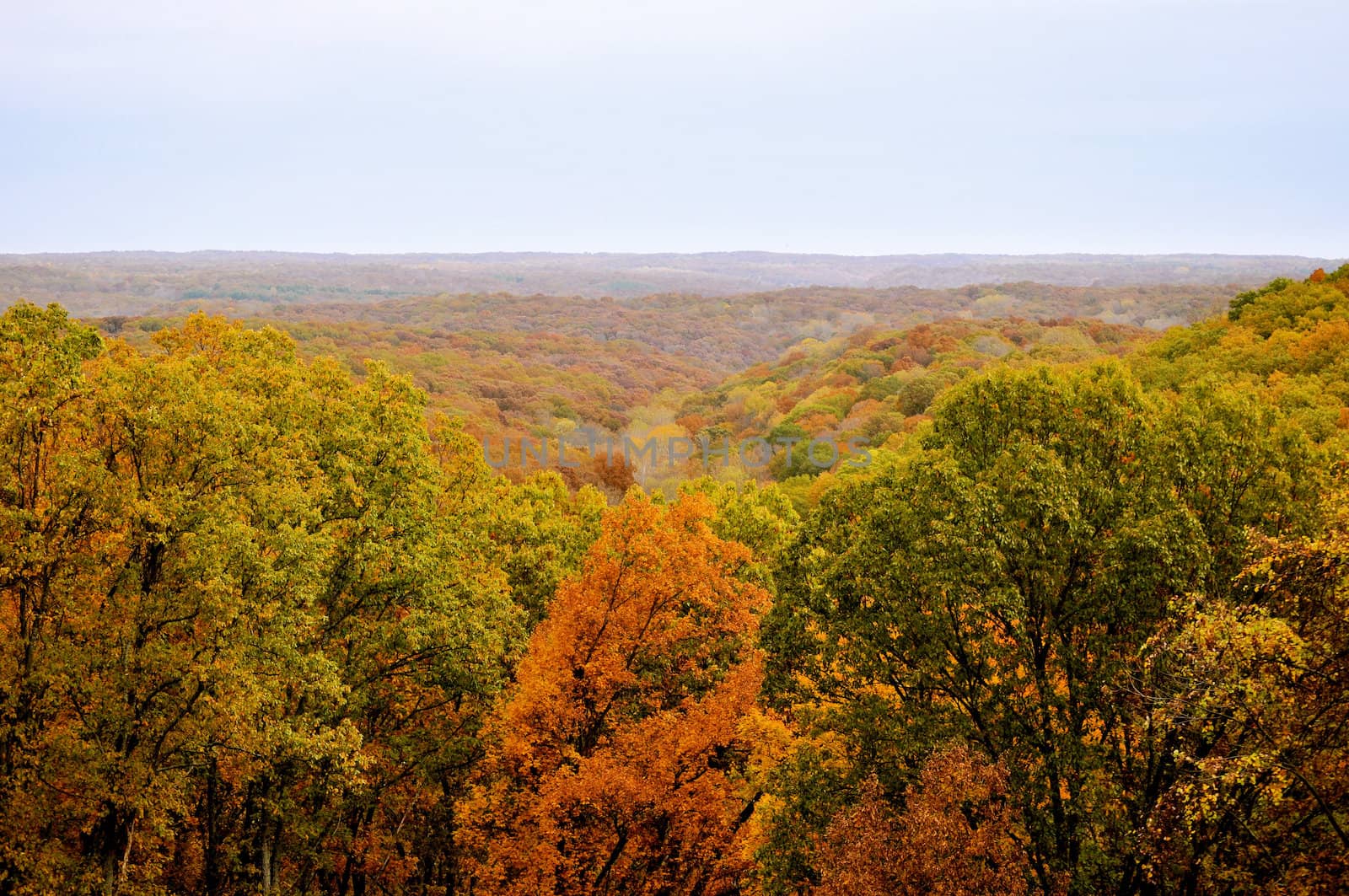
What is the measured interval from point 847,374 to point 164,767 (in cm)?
14155

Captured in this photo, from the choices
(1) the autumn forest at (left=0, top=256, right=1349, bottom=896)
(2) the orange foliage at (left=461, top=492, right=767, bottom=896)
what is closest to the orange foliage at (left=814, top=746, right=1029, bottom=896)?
(1) the autumn forest at (left=0, top=256, right=1349, bottom=896)

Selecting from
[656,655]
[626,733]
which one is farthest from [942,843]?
[656,655]

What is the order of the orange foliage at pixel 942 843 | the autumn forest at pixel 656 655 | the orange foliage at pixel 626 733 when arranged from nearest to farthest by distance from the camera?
the orange foliage at pixel 942 843, the autumn forest at pixel 656 655, the orange foliage at pixel 626 733

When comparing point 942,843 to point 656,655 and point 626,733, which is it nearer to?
point 626,733

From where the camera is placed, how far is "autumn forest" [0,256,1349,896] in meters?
13.8

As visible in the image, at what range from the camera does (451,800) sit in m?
25.2

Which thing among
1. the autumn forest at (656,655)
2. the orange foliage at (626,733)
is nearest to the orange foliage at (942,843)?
the autumn forest at (656,655)

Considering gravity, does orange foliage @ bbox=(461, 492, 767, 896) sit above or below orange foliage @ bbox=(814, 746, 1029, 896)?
below

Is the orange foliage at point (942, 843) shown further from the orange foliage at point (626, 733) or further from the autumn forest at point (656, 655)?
the orange foliage at point (626, 733)

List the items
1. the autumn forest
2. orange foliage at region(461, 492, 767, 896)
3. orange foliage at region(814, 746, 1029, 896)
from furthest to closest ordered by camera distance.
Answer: orange foliage at region(461, 492, 767, 896)
the autumn forest
orange foliage at region(814, 746, 1029, 896)

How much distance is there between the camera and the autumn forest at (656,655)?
45.4ft

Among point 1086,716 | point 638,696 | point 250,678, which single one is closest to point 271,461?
point 250,678

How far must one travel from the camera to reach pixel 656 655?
24672mm

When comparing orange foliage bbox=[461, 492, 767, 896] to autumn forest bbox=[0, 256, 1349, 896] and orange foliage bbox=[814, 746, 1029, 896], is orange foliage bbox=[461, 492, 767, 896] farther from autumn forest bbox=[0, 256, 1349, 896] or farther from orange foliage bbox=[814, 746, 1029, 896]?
orange foliage bbox=[814, 746, 1029, 896]
